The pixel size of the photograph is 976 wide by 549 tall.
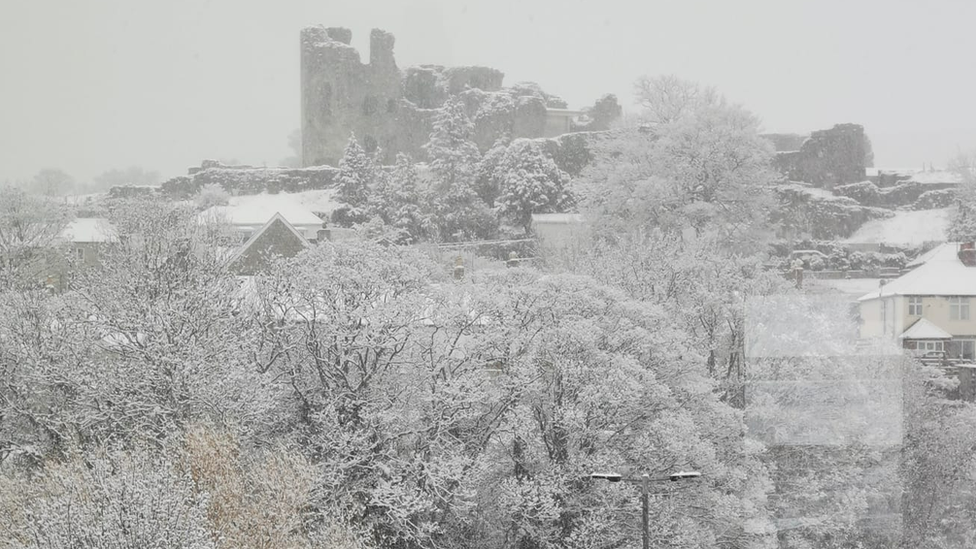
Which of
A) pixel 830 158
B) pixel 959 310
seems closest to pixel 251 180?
pixel 830 158

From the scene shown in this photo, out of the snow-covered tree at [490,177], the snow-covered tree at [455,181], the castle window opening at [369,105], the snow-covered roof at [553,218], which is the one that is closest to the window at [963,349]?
the snow-covered roof at [553,218]

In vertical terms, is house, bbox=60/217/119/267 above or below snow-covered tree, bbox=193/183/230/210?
below

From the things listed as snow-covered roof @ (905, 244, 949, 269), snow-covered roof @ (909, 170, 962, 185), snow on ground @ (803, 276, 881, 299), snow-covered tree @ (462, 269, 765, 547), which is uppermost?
snow-covered roof @ (909, 170, 962, 185)

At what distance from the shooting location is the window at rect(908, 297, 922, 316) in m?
20.4

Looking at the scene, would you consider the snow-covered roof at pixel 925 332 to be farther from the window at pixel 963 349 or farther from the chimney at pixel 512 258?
the chimney at pixel 512 258

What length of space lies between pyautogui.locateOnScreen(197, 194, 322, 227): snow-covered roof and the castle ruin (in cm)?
717

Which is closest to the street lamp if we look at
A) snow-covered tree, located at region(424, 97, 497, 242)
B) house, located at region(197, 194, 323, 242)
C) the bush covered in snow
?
house, located at region(197, 194, 323, 242)

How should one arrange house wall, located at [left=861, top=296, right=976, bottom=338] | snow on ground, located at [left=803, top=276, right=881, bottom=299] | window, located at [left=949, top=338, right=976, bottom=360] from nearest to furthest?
house wall, located at [left=861, top=296, right=976, bottom=338]
window, located at [left=949, top=338, right=976, bottom=360]
snow on ground, located at [left=803, top=276, right=881, bottom=299]

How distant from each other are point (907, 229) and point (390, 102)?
18.8 metres

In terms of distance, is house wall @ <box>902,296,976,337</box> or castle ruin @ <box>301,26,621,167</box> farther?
castle ruin @ <box>301,26,621,167</box>

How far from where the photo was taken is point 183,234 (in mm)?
17641

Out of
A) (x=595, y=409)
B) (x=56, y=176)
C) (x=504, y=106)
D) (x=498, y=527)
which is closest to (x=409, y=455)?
(x=498, y=527)

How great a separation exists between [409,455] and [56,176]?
65.9ft

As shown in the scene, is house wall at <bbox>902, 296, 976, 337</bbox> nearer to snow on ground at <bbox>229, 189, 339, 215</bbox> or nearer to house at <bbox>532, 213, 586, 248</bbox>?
house at <bbox>532, 213, 586, 248</bbox>
